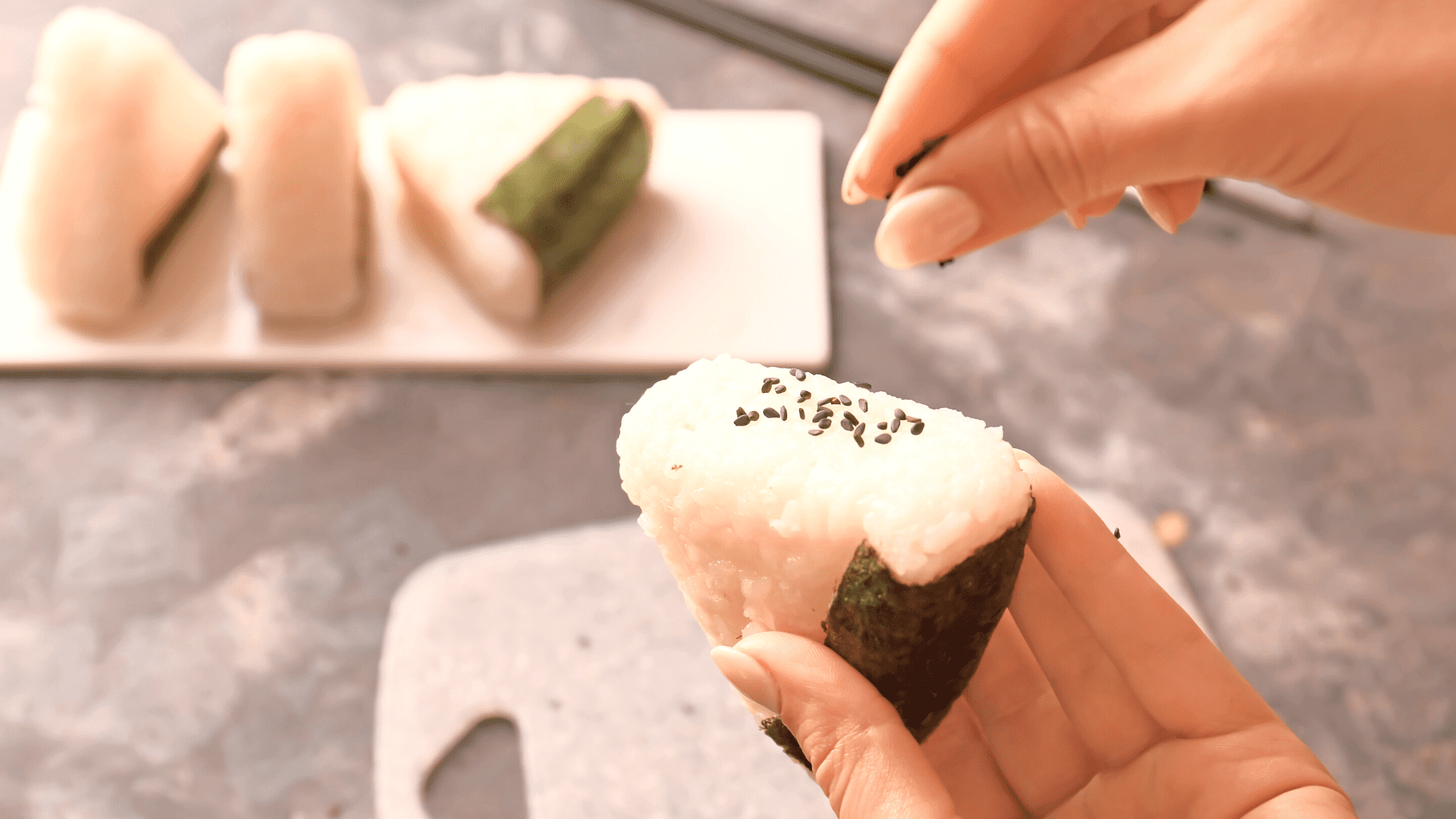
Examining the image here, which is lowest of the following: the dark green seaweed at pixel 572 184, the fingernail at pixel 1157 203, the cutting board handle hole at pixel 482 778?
the cutting board handle hole at pixel 482 778

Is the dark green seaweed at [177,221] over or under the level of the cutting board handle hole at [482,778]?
over

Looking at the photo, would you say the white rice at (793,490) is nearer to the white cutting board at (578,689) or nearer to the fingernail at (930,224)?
the fingernail at (930,224)

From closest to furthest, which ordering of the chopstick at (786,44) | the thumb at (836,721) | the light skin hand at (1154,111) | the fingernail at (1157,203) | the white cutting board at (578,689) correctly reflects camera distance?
the thumb at (836,721) < the light skin hand at (1154,111) < the fingernail at (1157,203) < the white cutting board at (578,689) < the chopstick at (786,44)

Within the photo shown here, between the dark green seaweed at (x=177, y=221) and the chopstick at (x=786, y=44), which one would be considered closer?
the dark green seaweed at (x=177, y=221)

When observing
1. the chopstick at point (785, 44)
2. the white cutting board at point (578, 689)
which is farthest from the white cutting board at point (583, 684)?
the chopstick at point (785, 44)

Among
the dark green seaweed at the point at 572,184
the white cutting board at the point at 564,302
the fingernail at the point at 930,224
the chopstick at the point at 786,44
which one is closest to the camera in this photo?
the fingernail at the point at 930,224

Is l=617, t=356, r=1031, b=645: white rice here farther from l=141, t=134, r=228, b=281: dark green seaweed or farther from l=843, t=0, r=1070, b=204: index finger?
l=141, t=134, r=228, b=281: dark green seaweed

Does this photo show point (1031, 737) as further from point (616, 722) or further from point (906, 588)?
point (616, 722)

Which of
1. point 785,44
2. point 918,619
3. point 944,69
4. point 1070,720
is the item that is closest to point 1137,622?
point 1070,720
